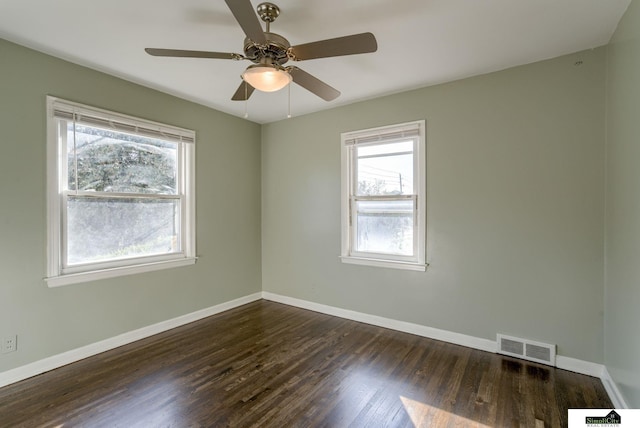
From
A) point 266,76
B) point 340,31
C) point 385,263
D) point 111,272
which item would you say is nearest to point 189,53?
point 266,76

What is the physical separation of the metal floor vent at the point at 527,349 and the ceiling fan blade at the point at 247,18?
10.2 feet

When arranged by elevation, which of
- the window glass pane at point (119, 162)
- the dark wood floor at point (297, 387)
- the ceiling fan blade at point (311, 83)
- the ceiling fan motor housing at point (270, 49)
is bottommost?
the dark wood floor at point (297, 387)

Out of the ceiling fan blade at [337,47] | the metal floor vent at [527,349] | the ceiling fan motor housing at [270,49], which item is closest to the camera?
the ceiling fan blade at [337,47]

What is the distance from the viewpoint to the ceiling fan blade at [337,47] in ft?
5.33

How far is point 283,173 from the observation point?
4.29 meters

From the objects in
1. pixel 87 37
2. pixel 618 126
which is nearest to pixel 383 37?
pixel 618 126

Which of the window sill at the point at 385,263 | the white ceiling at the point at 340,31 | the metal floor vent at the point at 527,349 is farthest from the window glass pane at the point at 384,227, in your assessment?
the white ceiling at the point at 340,31

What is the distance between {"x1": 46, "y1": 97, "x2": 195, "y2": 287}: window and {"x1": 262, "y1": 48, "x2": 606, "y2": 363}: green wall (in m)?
1.95

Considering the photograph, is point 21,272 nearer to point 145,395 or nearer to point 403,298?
point 145,395

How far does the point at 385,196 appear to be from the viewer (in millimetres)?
3469

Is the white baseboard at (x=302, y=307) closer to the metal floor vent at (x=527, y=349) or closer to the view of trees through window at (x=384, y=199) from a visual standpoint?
the metal floor vent at (x=527, y=349)

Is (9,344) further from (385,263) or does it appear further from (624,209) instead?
(624,209)

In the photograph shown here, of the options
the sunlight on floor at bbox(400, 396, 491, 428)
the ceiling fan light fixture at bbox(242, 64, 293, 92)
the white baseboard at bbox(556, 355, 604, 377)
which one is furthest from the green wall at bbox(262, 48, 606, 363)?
the ceiling fan light fixture at bbox(242, 64, 293, 92)

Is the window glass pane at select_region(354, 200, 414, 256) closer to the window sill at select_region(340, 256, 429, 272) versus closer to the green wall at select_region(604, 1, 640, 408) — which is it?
the window sill at select_region(340, 256, 429, 272)
